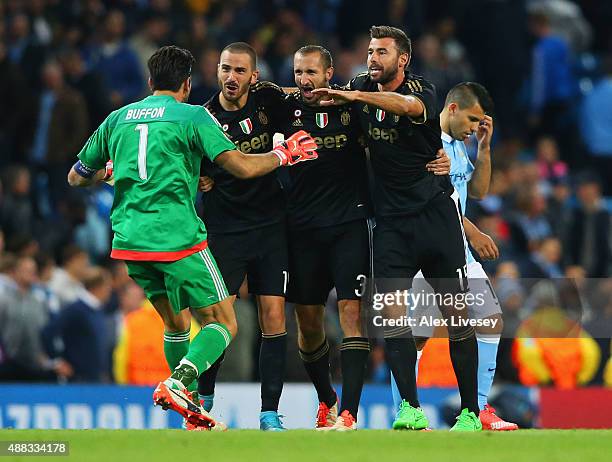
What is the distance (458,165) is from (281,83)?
7.87 meters

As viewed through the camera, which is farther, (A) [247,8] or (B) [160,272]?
(A) [247,8]

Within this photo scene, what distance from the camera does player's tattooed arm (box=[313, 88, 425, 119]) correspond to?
31.3 ft

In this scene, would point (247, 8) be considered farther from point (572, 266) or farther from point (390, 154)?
point (390, 154)

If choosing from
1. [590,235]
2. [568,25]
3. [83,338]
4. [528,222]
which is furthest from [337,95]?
[568,25]

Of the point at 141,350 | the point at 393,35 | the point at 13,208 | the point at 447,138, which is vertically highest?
the point at 393,35

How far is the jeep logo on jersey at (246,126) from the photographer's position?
1026 centimetres

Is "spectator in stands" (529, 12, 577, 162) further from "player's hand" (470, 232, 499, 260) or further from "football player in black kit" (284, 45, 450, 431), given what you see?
"football player in black kit" (284, 45, 450, 431)

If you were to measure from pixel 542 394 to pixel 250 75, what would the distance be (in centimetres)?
546

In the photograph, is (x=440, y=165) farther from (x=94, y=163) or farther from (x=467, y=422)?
(x=94, y=163)

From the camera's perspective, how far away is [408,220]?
9984 mm

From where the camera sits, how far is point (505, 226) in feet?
59.9

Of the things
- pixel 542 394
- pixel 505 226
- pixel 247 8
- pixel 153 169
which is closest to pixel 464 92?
pixel 153 169

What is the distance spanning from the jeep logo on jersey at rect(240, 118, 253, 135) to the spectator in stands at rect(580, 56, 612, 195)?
10.9 meters

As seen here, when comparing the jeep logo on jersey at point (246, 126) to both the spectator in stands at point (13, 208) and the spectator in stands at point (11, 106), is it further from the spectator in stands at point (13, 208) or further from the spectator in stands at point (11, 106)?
the spectator in stands at point (11, 106)
